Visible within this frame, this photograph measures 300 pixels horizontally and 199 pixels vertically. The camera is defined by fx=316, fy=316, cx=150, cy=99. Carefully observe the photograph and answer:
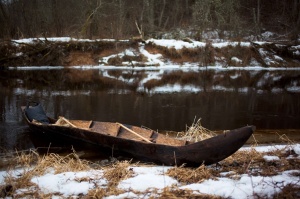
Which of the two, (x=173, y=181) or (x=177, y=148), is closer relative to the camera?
(x=173, y=181)

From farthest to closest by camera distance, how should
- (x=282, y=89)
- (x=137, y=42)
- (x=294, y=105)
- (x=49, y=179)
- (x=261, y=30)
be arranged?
(x=261, y=30)
(x=137, y=42)
(x=282, y=89)
(x=294, y=105)
(x=49, y=179)

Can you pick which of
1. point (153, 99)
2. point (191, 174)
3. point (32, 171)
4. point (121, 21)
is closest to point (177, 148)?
point (191, 174)

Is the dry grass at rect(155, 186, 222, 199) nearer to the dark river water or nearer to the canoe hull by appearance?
the canoe hull

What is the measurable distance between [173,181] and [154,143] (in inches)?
39.0

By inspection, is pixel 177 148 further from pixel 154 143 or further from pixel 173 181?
pixel 173 181

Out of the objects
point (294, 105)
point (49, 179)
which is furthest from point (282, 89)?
point (49, 179)

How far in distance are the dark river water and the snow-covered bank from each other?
2.91 meters

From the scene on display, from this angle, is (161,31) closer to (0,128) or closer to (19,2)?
(19,2)

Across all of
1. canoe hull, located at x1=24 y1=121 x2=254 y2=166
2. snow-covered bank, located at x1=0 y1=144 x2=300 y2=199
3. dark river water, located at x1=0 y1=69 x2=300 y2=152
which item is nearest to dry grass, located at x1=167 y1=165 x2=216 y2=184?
snow-covered bank, located at x1=0 y1=144 x2=300 y2=199

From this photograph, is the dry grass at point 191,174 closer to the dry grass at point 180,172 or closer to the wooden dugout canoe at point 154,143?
the dry grass at point 180,172

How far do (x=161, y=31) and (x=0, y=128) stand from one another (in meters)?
23.4

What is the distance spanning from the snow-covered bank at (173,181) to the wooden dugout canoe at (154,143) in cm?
22

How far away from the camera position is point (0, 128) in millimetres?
9086

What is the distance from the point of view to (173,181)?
4965 millimetres
